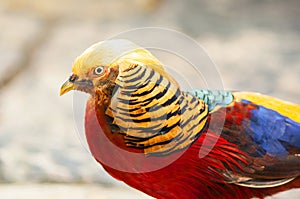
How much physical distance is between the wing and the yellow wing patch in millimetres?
27

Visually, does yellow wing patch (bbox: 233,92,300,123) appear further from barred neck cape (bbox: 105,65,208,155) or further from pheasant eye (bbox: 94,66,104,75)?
pheasant eye (bbox: 94,66,104,75)

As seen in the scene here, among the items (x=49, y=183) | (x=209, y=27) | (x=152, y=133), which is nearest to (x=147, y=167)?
(x=152, y=133)

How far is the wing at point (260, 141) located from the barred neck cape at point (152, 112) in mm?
73

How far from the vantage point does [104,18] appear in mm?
3666

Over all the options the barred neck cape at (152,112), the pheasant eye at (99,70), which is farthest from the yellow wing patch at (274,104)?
the pheasant eye at (99,70)

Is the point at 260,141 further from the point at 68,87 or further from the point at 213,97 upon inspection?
the point at 68,87

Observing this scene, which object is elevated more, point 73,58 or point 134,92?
point 73,58

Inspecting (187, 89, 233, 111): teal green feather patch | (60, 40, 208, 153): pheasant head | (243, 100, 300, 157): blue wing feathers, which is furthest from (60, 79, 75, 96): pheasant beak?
(243, 100, 300, 157): blue wing feathers

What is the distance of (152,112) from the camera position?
1091 millimetres

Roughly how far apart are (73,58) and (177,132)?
2.06 m

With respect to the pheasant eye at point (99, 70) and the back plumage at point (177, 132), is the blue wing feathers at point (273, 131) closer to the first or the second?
the back plumage at point (177, 132)

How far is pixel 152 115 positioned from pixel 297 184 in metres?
0.40

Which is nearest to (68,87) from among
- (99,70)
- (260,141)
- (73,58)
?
(99,70)

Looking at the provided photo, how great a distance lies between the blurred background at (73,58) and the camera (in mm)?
2066
